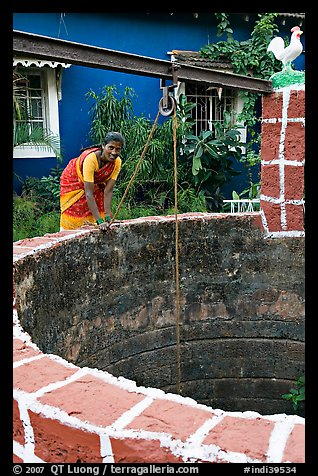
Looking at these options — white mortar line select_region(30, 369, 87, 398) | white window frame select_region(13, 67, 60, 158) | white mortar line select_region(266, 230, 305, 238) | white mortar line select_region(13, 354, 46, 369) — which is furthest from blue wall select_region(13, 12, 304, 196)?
white mortar line select_region(30, 369, 87, 398)

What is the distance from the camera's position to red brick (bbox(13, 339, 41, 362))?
1618 mm

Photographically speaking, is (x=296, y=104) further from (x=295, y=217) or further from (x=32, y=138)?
(x=32, y=138)

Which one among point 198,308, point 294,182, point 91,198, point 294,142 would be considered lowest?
point 198,308

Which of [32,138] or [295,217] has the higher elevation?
[32,138]

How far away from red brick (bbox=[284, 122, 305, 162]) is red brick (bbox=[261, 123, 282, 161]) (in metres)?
0.08

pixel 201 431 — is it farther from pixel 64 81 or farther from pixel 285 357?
pixel 64 81

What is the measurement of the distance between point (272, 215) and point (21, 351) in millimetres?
3161

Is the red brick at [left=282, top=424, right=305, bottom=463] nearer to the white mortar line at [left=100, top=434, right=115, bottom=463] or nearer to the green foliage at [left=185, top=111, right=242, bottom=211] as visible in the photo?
the white mortar line at [left=100, top=434, right=115, bottom=463]

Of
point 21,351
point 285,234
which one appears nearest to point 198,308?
point 285,234

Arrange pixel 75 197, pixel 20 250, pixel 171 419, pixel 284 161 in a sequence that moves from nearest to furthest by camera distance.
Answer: pixel 171 419 → pixel 20 250 → pixel 75 197 → pixel 284 161

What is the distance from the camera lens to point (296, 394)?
4.57 meters

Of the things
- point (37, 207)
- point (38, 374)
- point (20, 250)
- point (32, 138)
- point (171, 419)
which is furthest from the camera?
point (37, 207)

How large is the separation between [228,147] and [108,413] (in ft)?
22.7

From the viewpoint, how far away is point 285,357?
4.63m
